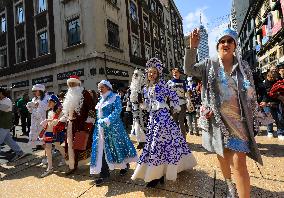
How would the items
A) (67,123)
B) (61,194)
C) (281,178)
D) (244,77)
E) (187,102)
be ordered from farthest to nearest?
(187,102)
(67,123)
(61,194)
(281,178)
(244,77)

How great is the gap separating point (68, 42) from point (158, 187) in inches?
538

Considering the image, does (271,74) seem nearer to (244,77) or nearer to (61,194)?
(244,77)

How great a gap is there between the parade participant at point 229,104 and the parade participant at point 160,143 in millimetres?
1027

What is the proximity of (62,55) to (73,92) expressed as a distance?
1159 centimetres

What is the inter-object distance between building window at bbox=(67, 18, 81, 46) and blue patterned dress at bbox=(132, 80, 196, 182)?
1237cm

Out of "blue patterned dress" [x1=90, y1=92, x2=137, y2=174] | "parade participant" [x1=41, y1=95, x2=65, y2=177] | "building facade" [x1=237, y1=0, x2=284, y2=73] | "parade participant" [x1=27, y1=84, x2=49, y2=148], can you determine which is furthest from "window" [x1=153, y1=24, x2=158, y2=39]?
"blue patterned dress" [x1=90, y1=92, x2=137, y2=174]

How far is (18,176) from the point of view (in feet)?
17.5

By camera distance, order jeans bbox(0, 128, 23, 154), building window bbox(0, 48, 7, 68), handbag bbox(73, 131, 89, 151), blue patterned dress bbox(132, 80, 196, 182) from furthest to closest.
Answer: building window bbox(0, 48, 7, 68) < jeans bbox(0, 128, 23, 154) < handbag bbox(73, 131, 89, 151) < blue patterned dress bbox(132, 80, 196, 182)

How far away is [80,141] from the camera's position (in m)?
4.84

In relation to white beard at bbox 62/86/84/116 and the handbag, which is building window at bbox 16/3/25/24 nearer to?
white beard at bbox 62/86/84/116

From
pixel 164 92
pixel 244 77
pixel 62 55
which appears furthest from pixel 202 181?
pixel 62 55

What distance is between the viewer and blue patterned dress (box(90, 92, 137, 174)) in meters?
4.27

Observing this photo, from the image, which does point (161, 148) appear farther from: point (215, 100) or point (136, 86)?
point (136, 86)

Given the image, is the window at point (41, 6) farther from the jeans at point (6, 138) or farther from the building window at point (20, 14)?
the jeans at point (6, 138)
